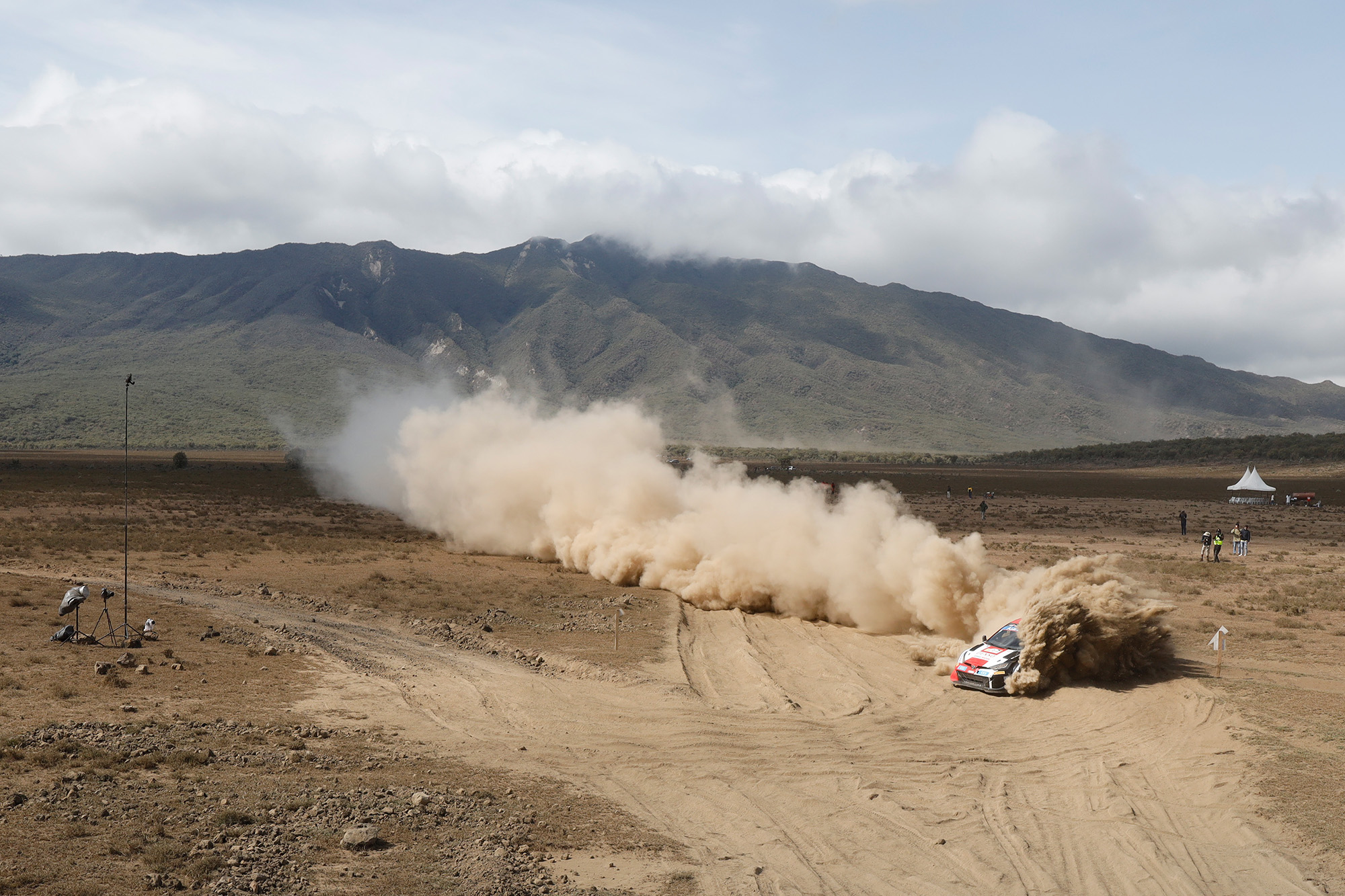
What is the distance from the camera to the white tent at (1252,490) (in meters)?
76.2

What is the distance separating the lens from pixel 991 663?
1933cm

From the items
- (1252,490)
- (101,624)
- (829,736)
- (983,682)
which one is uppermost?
(1252,490)

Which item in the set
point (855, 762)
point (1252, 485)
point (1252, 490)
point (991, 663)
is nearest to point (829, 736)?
point (855, 762)

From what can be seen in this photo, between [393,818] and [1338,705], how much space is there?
55.4ft

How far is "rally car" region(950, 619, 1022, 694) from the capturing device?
19.1 m

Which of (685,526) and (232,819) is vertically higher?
(685,526)

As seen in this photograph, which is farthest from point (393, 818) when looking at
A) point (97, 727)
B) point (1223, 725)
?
point (1223, 725)

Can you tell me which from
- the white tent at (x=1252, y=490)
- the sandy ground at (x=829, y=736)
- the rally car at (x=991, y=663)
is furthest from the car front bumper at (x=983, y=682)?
the white tent at (x=1252, y=490)

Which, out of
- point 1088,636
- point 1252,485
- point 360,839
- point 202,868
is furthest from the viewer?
point 1252,485

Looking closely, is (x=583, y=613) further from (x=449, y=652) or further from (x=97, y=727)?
(x=97, y=727)

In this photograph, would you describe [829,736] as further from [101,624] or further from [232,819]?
[101,624]

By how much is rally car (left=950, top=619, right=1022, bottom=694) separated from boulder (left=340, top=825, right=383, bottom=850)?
42.5 feet

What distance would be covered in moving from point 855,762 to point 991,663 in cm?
586

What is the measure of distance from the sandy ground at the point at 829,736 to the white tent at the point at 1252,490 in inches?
2063
